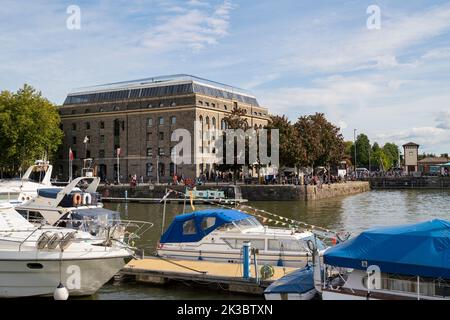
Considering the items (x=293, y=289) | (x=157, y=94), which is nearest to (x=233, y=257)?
(x=293, y=289)

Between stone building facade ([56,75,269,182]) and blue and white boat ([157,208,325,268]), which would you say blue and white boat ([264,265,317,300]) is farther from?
stone building facade ([56,75,269,182])

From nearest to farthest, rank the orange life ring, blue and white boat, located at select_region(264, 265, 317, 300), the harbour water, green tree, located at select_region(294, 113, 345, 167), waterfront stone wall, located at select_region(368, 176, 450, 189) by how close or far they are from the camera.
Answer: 1. blue and white boat, located at select_region(264, 265, 317, 300)
2. the harbour water
3. the orange life ring
4. green tree, located at select_region(294, 113, 345, 167)
5. waterfront stone wall, located at select_region(368, 176, 450, 189)

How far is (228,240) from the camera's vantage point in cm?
2323

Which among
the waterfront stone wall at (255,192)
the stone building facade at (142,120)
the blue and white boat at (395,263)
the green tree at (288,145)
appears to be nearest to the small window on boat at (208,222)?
the blue and white boat at (395,263)

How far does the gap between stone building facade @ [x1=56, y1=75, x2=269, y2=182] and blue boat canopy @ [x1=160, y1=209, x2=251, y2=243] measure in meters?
61.0

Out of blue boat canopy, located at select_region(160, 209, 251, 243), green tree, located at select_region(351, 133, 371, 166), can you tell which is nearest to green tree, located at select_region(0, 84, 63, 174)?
blue boat canopy, located at select_region(160, 209, 251, 243)

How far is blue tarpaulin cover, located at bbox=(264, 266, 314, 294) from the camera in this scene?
53.0 ft

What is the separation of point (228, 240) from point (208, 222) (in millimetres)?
1348

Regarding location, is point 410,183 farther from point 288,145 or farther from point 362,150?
point 362,150

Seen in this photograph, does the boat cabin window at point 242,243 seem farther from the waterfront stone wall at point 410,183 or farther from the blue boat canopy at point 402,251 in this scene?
the waterfront stone wall at point 410,183

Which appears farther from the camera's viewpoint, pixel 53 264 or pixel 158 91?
pixel 158 91

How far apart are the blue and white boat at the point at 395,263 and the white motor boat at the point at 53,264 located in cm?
817

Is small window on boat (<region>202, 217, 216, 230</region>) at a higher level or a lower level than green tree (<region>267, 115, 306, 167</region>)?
lower

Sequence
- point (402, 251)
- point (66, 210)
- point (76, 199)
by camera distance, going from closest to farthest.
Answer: point (402, 251)
point (66, 210)
point (76, 199)
